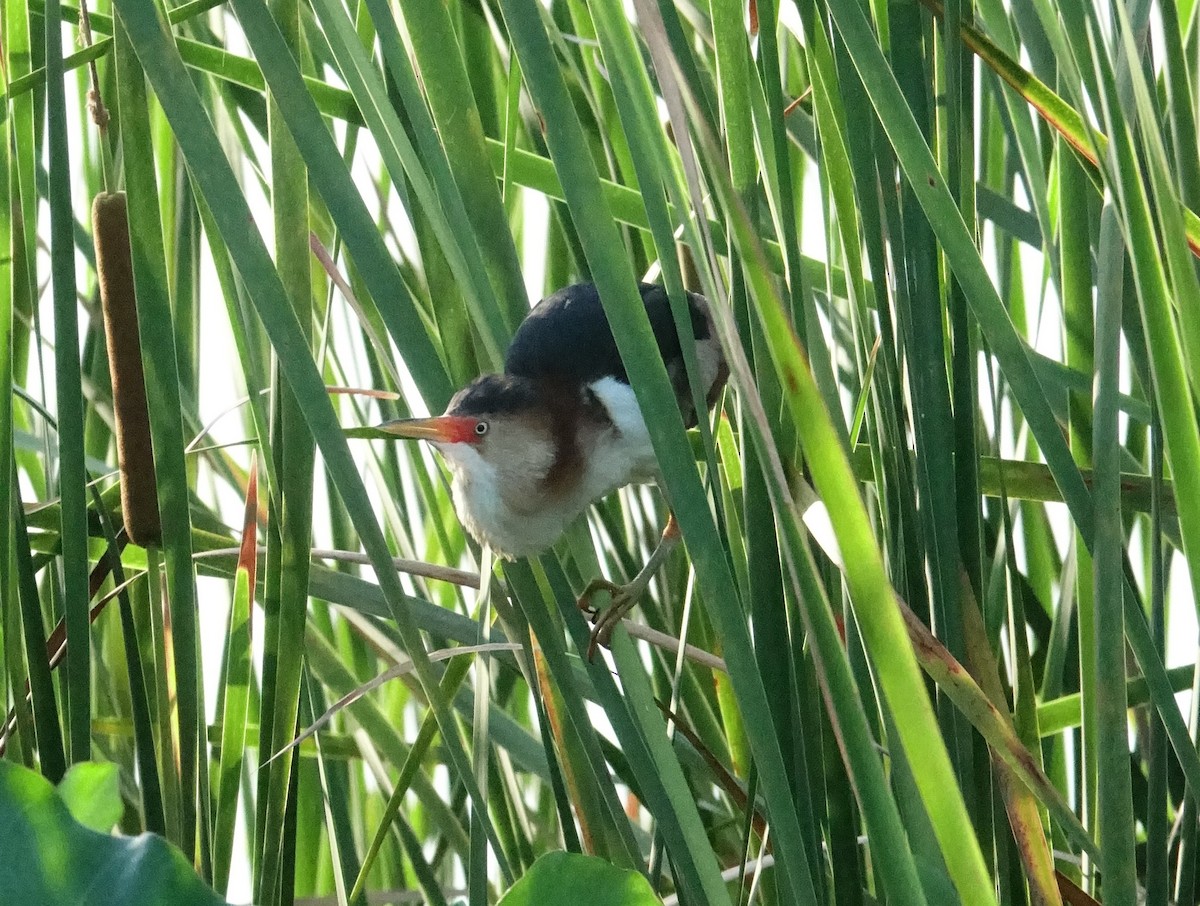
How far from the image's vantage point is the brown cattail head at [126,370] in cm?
71

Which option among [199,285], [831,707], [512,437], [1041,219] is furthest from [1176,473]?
[199,285]

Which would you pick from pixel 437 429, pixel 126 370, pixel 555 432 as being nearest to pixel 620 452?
pixel 555 432

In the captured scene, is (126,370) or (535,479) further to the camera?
(535,479)

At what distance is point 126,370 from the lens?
732 mm

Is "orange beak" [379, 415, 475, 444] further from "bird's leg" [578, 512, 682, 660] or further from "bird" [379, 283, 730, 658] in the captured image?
"bird's leg" [578, 512, 682, 660]

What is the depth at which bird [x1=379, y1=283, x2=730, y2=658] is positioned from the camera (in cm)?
88

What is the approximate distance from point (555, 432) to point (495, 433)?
0.07m

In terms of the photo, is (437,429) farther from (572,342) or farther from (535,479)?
(572,342)

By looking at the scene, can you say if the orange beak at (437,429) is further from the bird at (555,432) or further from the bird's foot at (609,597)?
the bird's foot at (609,597)

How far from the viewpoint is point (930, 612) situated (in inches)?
27.2

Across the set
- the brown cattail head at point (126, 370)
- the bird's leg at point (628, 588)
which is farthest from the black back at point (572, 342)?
the brown cattail head at point (126, 370)

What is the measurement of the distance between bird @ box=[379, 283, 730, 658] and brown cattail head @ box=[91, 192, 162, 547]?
0.49ft

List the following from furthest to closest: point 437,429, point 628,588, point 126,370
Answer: point 628,588, point 437,429, point 126,370

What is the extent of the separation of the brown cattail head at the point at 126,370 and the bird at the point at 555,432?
0.15m
